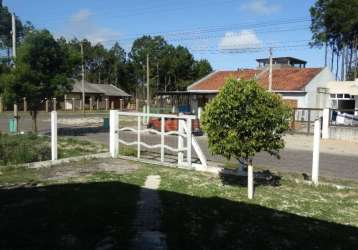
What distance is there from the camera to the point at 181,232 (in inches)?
236

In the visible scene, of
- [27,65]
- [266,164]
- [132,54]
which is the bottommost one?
[266,164]

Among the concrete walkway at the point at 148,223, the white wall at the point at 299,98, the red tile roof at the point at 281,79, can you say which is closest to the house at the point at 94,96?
the red tile roof at the point at 281,79

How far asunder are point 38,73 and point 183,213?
18.0 metres

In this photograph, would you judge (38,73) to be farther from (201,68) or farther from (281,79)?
(201,68)

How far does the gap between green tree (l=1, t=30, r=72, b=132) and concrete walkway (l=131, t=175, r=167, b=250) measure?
15.5 metres

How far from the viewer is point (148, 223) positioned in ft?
21.0

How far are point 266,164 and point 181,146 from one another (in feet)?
11.4

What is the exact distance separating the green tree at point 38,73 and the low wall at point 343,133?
14703 millimetres

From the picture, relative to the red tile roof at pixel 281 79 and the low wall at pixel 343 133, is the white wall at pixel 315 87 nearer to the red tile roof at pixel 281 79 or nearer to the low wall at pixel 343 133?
the red tile roof at pixel 281 79

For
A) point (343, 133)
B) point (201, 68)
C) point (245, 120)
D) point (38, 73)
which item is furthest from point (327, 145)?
point (201, 68)

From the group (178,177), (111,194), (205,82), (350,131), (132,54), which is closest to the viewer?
(111,194)

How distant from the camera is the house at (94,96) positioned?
64369mm

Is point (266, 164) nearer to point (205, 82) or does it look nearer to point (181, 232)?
point (181, 232)

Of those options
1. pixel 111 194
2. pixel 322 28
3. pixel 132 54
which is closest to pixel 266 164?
pixel 111 194
